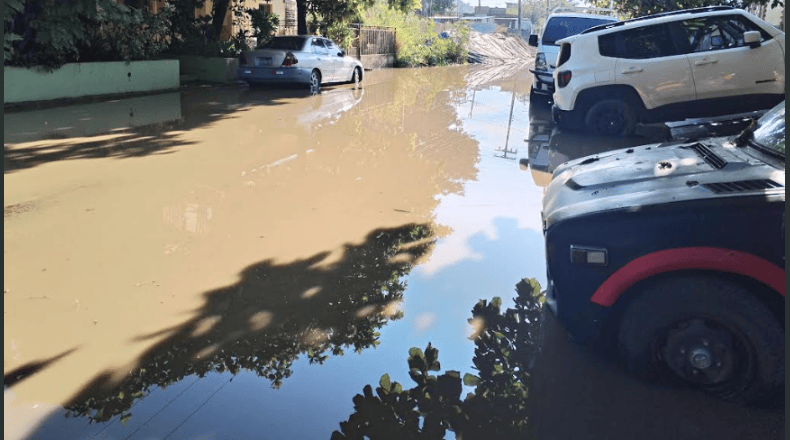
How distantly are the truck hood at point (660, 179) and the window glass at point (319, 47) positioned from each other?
15986 millimetres

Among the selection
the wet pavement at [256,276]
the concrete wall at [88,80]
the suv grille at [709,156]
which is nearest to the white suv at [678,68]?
the wet pavement at [256,276]

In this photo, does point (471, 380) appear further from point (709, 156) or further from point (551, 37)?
point (551, 37)

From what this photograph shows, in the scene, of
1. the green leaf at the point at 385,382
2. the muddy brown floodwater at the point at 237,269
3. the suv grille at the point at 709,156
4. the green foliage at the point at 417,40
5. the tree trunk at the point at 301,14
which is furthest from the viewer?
the green foliage at the point at 417,40

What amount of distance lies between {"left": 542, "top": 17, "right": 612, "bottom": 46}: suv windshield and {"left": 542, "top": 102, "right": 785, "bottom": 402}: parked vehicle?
13522 millimetres

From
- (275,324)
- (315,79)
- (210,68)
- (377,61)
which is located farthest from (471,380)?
(377,61)

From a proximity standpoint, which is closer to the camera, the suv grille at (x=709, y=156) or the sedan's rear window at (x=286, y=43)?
the suv grille at (x=709, y=156)

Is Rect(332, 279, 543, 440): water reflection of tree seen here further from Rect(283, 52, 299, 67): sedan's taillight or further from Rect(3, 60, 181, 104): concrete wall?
Rect(283, 52, 299, 67): sedan's taillight

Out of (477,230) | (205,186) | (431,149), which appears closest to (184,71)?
(431,149)

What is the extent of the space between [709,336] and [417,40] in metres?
34.8

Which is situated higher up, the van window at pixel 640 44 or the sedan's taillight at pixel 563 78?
the van window at pixel 640 44

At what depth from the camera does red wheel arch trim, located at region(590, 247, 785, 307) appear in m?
3.33

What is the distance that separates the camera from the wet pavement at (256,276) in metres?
3.69

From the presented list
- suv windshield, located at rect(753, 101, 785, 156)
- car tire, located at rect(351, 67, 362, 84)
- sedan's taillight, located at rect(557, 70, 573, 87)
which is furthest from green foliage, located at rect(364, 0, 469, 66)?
suv windshield, located at rect(753, 101, 785, 156)

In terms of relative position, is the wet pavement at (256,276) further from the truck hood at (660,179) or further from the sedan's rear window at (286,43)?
the sedan's rear window at (286,43)
